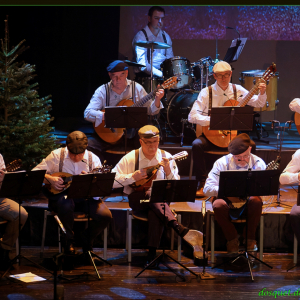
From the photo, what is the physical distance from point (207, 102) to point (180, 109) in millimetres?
1311

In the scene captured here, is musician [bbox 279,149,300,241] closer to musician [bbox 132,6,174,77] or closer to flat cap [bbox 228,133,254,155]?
flat cap [bbox 228,133,254,155]

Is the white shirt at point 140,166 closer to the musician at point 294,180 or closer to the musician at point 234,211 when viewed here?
the musician at point 234,211

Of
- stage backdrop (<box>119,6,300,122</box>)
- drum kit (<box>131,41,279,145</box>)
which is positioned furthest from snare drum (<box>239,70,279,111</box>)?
stage backdrop (<box>119,6,300,122</box>)

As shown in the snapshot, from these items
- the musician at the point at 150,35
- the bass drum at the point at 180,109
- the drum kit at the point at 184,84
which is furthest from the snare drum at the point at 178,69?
the bass drum at the point at 180,109

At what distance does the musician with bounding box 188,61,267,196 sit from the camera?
633 centimetres

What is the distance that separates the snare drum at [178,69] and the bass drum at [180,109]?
0.56 meters

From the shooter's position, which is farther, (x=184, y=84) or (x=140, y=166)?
(x=184, y=84)

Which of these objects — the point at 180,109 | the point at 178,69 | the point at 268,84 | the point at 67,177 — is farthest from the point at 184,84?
the point at 67,177

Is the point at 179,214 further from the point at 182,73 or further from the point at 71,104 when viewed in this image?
the point at 71,104

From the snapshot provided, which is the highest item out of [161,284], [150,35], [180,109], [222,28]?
[222,28]

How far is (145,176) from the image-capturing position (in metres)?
5.15

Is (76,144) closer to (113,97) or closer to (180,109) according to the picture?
(113,97)

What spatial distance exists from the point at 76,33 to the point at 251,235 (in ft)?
19.1

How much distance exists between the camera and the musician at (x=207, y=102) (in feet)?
20.8
